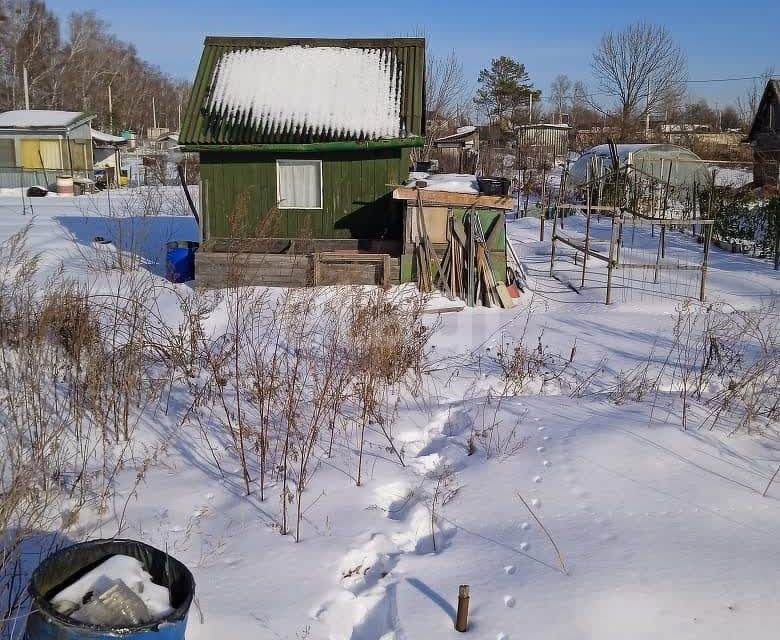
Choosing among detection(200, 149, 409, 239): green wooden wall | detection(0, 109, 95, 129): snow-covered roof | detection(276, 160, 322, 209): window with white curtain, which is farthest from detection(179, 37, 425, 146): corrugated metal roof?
detection(0, 109, 95, 129): snow-covered roof

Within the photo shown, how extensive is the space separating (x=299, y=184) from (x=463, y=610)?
1162 centimetres

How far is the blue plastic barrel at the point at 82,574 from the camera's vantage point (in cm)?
285

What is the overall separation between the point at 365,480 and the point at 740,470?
2716 millimetres

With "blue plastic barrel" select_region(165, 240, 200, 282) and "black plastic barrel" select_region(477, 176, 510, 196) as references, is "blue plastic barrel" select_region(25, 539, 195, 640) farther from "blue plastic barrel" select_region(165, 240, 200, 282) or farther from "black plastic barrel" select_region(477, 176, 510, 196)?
"black plastic barrel" select_region(477, 176, 510, 196)

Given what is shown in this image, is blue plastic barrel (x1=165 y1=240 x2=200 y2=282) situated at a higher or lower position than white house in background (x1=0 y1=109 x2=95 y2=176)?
lower

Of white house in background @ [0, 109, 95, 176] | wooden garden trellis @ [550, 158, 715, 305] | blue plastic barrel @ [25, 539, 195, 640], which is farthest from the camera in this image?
white house in background @ [0, 109, 95, 176]

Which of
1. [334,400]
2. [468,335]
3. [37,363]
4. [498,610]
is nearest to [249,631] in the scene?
[498,610]

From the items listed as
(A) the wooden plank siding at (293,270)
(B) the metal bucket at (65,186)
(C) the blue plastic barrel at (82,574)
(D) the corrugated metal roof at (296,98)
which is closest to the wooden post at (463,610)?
(C) the blue plastic barrel at (82,574)

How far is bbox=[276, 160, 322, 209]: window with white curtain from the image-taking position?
46.3 feet

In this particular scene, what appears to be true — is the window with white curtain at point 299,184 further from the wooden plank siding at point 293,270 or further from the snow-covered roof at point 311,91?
the wooden plank siding at point 293,270

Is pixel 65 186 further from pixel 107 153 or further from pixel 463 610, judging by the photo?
pixel 463 610

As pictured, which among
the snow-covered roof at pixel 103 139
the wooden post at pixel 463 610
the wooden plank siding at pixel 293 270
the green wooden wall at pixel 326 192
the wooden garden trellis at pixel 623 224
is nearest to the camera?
the wooden post at pixel 463 610

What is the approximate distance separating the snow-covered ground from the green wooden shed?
7.35m

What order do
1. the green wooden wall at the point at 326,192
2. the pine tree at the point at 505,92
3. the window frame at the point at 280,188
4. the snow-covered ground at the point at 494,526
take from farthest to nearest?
the pine tree at the point at 505,92, the window frame at the point at 280,188, the green wooden wall at the point at 326,192, the snow-covered ground at the point at 494,526
